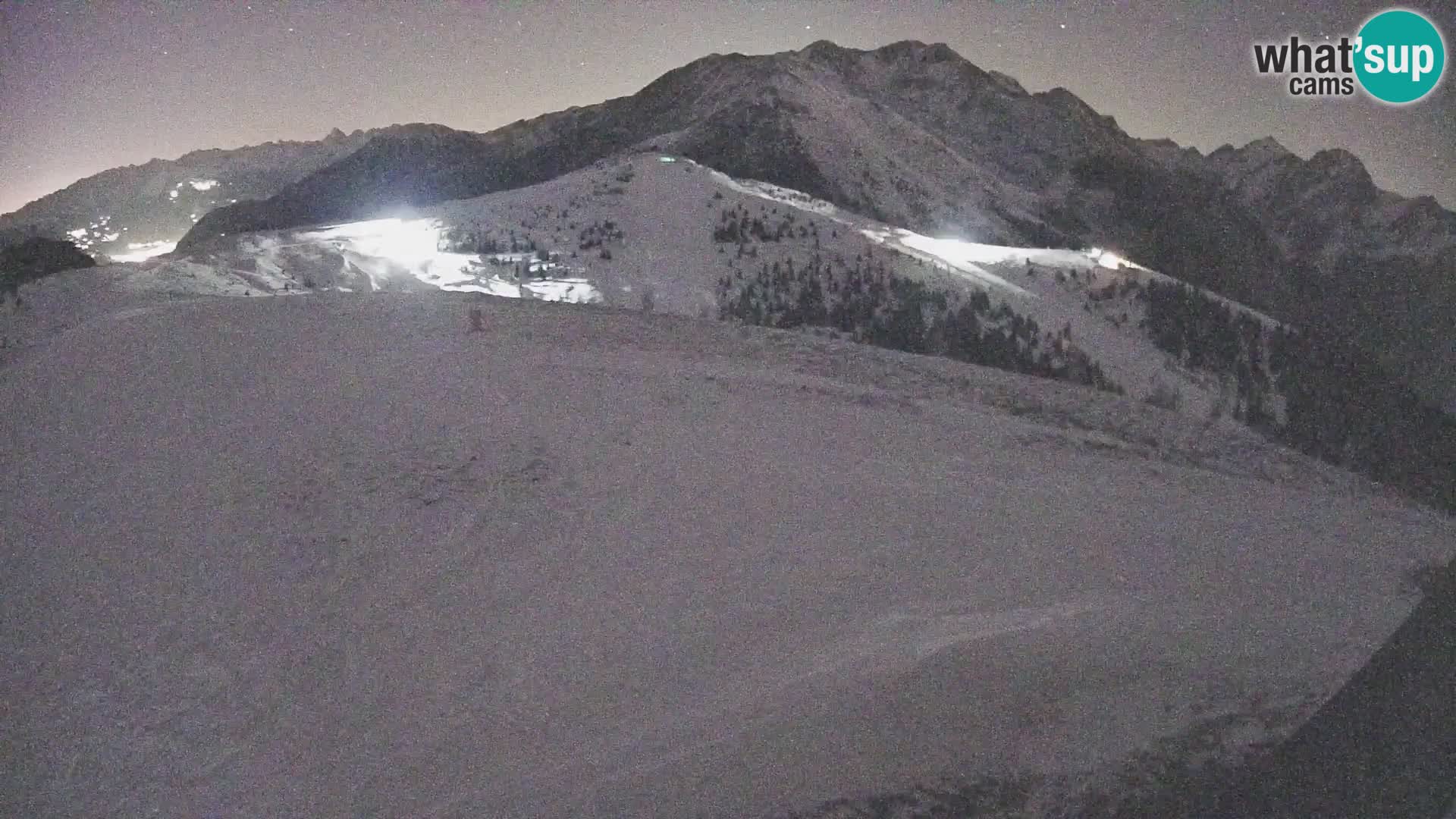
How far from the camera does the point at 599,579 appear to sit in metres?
6.11

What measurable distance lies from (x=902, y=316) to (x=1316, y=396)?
25.9 feet

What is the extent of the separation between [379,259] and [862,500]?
12857 millimetres

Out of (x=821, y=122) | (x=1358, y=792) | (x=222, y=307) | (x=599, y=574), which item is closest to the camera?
(x=1358, y=792)

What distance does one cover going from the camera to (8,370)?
9227mm

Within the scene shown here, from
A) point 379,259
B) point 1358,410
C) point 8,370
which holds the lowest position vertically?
point 1358,410

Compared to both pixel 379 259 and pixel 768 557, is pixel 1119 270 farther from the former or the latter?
pixel 768 557

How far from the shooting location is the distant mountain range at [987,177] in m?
44.0

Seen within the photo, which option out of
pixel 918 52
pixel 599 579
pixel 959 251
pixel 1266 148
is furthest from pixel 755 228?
pixel 1266 148

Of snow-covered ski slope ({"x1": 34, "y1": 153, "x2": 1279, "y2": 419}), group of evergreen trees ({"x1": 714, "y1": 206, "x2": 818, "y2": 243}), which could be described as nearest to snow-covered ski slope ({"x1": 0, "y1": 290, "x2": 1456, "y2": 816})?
snow-covered ski slope ({"x1": 34, "y1": 153, "x2": 1279, "y2": 419})

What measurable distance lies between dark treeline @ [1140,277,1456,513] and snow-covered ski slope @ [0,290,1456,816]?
5100 millimetres

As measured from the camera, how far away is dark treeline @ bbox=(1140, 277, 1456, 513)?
13.7m

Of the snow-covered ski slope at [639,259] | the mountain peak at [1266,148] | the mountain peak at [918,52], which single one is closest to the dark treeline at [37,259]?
the snow-covered ski slope at [639,259]

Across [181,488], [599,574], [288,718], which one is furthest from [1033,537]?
[181,488]

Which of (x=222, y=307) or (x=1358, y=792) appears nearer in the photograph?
(x=1358, y=792)
